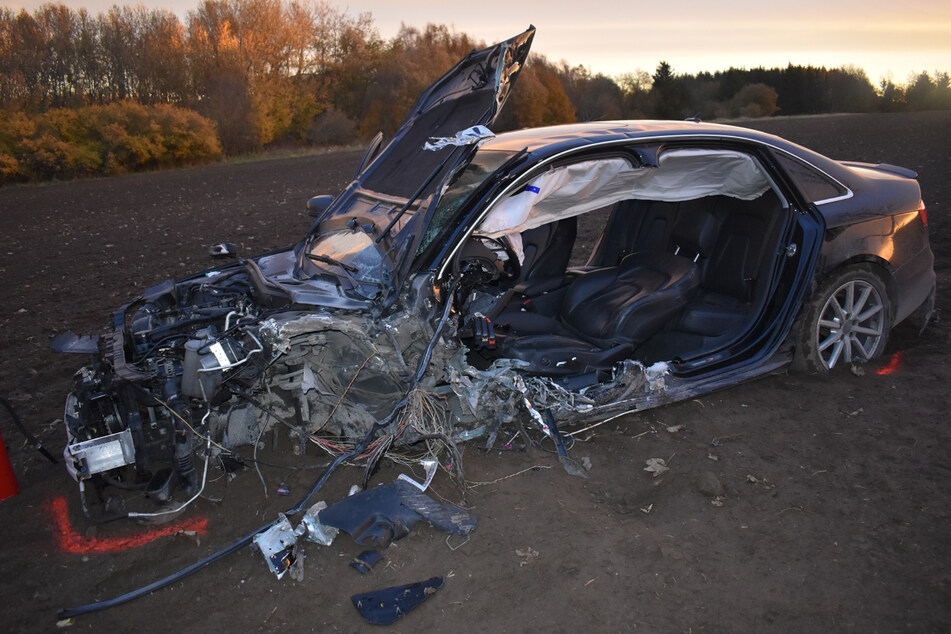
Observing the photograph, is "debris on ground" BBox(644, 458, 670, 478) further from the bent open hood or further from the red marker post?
the red marker post

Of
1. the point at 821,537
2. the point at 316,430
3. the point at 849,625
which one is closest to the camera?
the point at 849,625

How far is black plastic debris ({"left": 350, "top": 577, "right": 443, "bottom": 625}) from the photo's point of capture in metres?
2.72

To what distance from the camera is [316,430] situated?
12.1 feet

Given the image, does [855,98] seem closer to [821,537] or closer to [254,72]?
[254,72]

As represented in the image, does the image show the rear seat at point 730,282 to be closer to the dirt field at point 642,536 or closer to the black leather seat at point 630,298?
the black leather seat at point 630,298

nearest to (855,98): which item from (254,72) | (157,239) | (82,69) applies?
(254,72)

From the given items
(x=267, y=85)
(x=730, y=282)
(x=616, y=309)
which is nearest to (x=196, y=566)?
(x=616, y=309)

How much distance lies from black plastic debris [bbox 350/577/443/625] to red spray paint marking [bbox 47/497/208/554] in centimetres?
108

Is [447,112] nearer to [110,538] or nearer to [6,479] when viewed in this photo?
[110,538]

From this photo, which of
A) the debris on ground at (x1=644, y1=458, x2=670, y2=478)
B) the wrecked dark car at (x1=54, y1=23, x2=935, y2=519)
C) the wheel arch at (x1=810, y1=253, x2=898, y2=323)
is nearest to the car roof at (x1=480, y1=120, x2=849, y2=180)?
the wrecked dark car at (x1=54, y1=23, x2=935, y2=519)

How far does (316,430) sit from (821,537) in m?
2.61

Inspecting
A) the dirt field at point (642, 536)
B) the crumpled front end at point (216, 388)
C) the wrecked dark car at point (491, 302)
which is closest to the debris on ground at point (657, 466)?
the dirt field at point (642, 536)

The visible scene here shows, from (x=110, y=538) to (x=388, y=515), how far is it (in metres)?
1.45

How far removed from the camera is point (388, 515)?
324 centimetres
